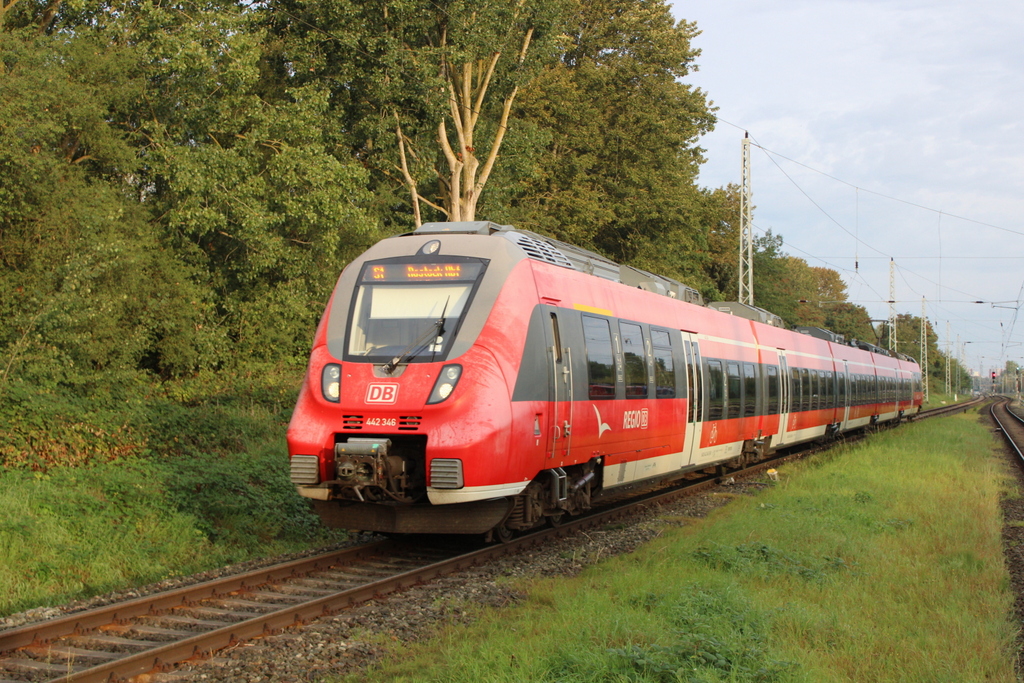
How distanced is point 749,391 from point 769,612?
449 inches

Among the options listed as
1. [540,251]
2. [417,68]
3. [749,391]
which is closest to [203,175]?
[417,68]

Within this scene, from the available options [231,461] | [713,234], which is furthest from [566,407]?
[713,234]

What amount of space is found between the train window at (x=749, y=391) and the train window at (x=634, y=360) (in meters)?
5.81

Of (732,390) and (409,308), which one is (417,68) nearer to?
(732,390)

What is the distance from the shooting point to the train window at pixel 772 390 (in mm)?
19375

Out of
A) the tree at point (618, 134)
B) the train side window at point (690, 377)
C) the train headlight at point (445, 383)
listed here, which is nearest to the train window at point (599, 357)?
the train headlight at point (445, 383)

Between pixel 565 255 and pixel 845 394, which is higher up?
pixel 565 255

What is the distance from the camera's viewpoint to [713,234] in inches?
1997

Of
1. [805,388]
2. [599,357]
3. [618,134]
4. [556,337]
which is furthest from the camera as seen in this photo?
[618,134]

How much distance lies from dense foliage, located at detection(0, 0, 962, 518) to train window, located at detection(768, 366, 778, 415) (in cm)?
988

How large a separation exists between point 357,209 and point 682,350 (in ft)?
29.6

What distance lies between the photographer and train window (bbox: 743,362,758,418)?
57.4 ft

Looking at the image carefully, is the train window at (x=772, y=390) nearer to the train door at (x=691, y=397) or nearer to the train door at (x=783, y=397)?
the train door at (x=783, y=397)

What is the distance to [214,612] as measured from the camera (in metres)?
7.18
